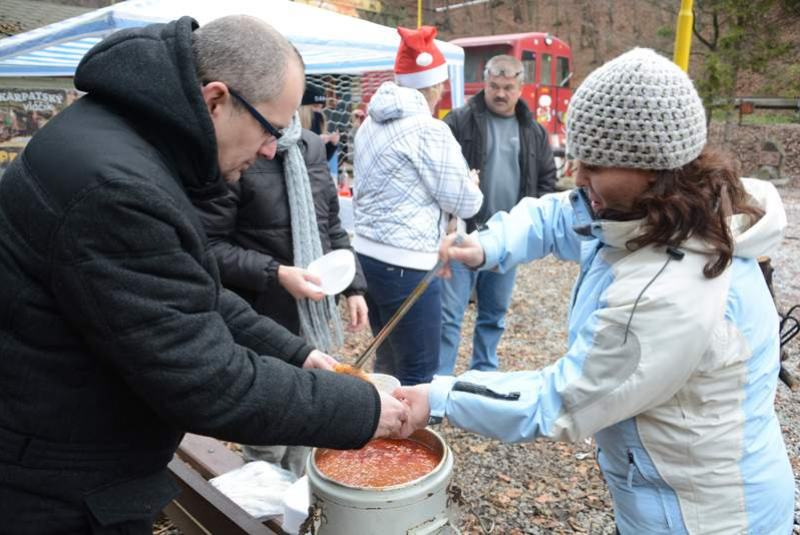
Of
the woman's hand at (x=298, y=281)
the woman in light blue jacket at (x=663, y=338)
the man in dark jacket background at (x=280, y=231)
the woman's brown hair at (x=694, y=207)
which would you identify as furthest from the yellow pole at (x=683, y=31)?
the woman's brown hair at (x=694, y=207)

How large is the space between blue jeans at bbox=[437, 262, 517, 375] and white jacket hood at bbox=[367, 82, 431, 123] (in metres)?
1.27

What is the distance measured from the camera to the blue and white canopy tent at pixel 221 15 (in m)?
4.36

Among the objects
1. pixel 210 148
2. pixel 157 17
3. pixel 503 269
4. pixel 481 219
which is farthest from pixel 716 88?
pixel 210 148

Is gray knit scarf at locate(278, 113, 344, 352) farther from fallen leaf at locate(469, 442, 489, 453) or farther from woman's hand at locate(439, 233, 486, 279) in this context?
fallen leaf at locate(469, 442, 489, 453)

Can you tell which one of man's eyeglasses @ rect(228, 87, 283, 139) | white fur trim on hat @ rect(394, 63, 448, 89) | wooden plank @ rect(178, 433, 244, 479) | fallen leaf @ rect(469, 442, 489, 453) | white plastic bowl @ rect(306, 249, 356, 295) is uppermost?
man's eyeglasses @ rect(228, 87, 283, 139)

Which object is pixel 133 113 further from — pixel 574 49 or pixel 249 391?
pixel 574 49

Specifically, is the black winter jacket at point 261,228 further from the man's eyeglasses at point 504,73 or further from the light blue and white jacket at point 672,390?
the man's eyeglasses at point 504,73

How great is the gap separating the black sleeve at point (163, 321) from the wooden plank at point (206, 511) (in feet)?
3.98

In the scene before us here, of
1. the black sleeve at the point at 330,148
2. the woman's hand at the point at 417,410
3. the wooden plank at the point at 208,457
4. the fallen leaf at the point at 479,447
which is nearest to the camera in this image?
the woman's hand at the point at 417,410

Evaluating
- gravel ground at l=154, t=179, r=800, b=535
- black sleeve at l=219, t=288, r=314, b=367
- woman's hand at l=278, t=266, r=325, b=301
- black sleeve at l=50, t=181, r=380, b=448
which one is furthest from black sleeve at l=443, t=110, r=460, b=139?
black sleeve at l=50, t=181, r=380, b=448

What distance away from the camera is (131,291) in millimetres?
1120

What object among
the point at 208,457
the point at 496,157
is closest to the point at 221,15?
the point at 496,157

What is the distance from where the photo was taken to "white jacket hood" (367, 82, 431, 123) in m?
3.11

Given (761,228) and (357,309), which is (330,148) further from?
(761,228)
